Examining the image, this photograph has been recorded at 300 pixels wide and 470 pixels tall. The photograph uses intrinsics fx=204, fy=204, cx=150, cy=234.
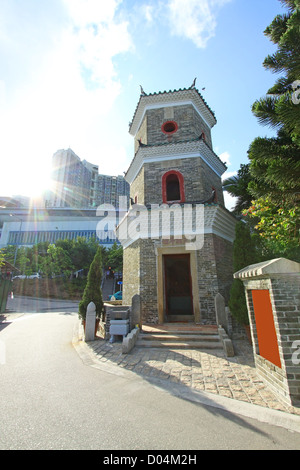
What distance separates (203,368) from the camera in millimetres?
4961

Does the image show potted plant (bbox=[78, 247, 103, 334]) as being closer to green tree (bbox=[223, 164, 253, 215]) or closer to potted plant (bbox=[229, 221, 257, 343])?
potted plant (bbox=[229, 221, 257, 343])

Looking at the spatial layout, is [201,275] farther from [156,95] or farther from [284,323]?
[156,95]

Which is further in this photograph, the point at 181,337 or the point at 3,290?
the point at 3,290

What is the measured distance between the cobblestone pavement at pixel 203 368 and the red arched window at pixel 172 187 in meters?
6.46

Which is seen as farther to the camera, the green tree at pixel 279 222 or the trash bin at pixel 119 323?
the trash bin at pixel 119 323

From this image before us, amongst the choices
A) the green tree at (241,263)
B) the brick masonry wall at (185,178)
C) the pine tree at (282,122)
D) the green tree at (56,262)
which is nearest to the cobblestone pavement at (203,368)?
the green tree at (241,263)

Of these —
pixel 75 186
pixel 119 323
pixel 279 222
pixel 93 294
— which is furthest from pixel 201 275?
pixel 75 186

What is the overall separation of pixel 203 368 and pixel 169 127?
11041 millimetres

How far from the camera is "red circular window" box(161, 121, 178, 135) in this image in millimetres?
10929

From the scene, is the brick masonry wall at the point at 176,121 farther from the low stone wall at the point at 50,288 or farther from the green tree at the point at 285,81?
the low stone wall at the point at 50,288

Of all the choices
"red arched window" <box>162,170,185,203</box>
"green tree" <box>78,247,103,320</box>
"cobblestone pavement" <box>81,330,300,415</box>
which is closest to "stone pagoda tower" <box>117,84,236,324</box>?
"red arched window" <box>162,170,185,203</box>

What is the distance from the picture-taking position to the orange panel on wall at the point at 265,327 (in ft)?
13.1

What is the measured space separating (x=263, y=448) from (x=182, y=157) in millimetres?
10186
